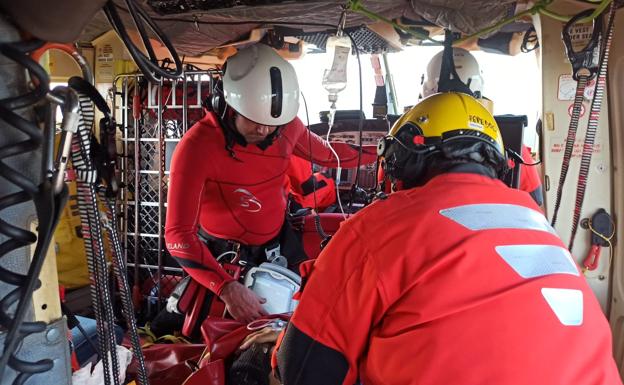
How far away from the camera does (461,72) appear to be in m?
3.42

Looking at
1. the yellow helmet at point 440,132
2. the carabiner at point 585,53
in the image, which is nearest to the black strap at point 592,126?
the carabiner at point 585,53

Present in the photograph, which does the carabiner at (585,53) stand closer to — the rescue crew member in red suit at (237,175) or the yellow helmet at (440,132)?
the yellow helmet at (440,132)

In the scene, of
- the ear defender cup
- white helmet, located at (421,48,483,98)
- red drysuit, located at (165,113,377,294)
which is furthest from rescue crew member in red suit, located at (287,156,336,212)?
white helmet, located at (421,48,483,98)

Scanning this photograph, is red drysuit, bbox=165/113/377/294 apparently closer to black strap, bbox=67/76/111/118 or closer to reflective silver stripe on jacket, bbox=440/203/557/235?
reflective silver stripe on jacket, bbox=440/203/557/235

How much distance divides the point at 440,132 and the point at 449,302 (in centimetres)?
61

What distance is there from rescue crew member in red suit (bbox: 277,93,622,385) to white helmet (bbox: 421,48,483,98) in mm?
2041

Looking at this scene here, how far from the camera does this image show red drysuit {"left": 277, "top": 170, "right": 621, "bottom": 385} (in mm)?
1210

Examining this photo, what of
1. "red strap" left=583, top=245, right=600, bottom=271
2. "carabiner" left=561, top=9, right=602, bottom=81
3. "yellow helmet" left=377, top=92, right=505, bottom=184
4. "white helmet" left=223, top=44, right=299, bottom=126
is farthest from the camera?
"white helmet" left=223, top=44, right=299, bottom=126

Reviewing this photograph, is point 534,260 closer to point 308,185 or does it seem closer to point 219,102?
point 219,102

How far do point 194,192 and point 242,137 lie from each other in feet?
1.65

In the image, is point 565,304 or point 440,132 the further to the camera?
point 440,132

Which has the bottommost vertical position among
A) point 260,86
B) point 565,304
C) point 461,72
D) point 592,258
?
point 592,258

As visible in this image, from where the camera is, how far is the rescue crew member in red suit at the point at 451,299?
1211 millimetres

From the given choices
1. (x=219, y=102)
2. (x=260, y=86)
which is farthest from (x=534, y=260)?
(x=219, y=102)
